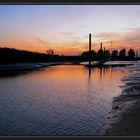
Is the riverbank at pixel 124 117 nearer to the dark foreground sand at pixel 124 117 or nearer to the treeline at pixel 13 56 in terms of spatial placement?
the dark foreground sand at pixel 124 117

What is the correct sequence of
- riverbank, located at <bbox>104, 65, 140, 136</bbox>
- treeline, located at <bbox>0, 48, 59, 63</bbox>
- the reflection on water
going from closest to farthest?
1. riverbank, located at <bbox>104, 65, 140, 136</bbox>
2. the reflection on water
3. treeline, located at <bbox>0, 48, 59, 63</bbox>

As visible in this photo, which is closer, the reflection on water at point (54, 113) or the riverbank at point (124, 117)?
the riverbank at point (124, 117)

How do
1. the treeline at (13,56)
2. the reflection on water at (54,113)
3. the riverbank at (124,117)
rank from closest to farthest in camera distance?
the riverbank at (124,117) → the reflection on water at (54,113) → the treeline at (13,56)

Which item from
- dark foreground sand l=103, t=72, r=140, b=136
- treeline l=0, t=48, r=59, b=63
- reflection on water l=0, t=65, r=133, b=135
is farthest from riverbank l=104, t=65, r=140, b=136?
treeline l=0, t=48, r=59, b=63

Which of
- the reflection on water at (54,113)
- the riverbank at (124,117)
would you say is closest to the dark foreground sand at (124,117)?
the riverbank at (124,117)

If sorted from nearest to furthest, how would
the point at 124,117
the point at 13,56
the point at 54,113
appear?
the point at 124,117, the point at 54,113, the point at 13,56

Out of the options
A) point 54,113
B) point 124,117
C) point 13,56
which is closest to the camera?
point 124,117

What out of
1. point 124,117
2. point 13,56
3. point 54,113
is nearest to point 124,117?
point 124,117

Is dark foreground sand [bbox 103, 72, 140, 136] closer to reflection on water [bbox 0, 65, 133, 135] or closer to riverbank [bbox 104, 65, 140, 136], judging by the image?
riverbank [bbox 104, 65, 140, 136]

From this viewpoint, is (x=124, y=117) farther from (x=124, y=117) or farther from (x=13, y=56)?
(x=13, y=56)

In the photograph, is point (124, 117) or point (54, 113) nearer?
point (124, 117)

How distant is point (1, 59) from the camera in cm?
3669

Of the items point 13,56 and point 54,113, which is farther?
point 13,56

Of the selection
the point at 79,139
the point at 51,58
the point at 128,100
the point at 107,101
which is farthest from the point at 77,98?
the point at 51,58
